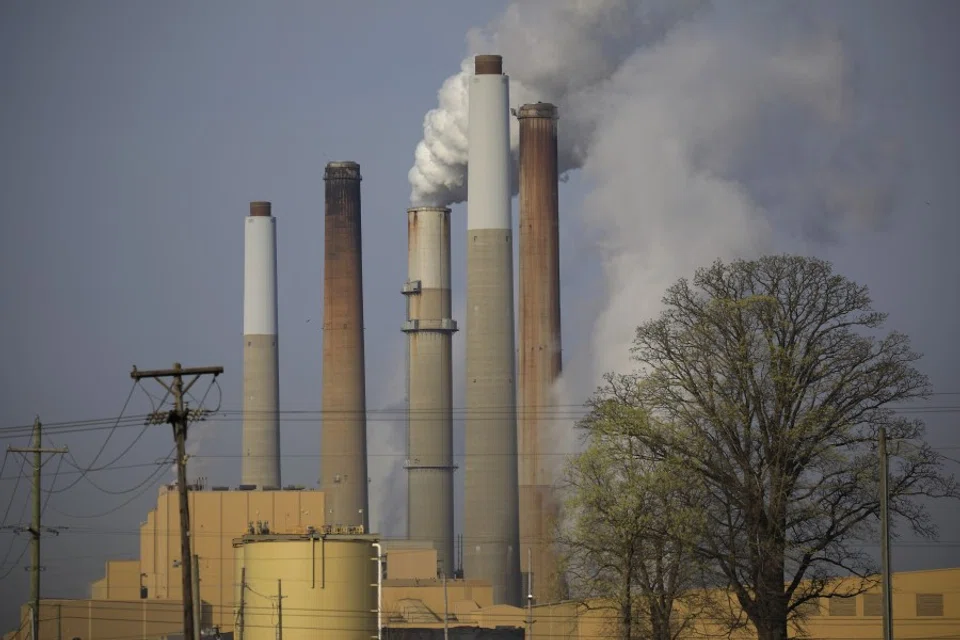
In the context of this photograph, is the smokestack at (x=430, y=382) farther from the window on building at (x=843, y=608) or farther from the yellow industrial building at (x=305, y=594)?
the window on building at (x=843, y=608)

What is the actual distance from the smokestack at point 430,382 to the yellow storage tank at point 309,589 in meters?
26.4

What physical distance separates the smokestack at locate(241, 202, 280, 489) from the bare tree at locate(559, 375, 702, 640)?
4522cm

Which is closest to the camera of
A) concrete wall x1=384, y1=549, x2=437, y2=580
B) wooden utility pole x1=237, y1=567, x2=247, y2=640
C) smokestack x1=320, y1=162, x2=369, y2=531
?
wooden utility pole x1=237, y1=567, x2=247, y2=640

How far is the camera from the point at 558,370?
6253 cm

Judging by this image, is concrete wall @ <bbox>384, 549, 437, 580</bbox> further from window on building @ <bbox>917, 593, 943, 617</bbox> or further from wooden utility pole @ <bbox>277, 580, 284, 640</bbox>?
window on building @ <bbox>917, 593, 943, 617</bbox>

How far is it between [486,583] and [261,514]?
901cm

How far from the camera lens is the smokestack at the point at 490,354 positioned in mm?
Result: 60125

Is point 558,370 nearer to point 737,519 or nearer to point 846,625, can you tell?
point 846,625

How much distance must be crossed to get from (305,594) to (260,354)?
36.3 m

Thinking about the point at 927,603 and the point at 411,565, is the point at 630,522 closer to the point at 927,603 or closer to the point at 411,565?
the point at 927,603

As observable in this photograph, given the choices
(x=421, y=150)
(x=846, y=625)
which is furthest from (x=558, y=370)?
(x=846, y=625)

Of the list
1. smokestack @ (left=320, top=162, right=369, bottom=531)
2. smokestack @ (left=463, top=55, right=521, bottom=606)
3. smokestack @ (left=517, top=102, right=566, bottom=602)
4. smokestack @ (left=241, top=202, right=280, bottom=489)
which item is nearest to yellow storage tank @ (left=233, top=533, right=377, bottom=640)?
smokestack @ (left=463, top=55, right=521, bottom=606)

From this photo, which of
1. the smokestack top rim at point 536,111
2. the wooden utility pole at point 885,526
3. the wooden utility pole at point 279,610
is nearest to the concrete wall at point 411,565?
the smokestack top rim at point 536,111

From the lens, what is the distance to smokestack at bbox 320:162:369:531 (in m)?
67.4
